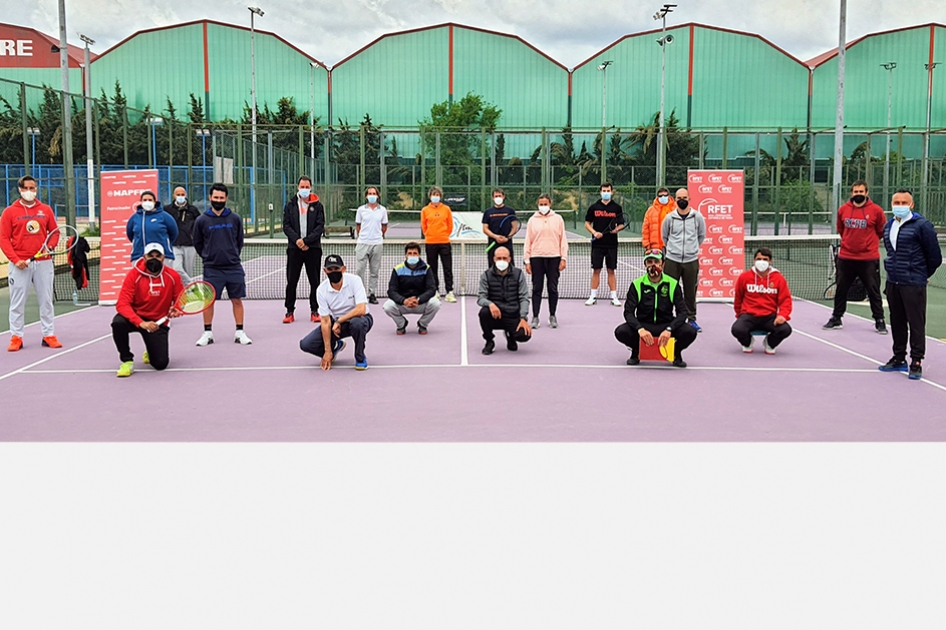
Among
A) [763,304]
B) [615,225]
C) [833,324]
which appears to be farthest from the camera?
[615,225]

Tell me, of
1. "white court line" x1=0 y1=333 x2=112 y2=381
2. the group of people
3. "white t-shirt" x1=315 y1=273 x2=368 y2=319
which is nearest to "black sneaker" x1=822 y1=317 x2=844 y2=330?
the group of people

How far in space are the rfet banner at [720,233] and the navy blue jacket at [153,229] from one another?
817 cm

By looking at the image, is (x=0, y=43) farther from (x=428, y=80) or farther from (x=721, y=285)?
(x=721, y=285)

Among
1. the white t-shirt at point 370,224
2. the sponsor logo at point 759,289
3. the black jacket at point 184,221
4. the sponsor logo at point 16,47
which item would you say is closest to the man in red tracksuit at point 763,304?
the sponsor logo at point 759,289

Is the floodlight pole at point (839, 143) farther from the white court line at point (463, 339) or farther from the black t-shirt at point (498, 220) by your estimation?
the white court line at point (463, 339)

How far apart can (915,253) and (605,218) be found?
18.4 ft

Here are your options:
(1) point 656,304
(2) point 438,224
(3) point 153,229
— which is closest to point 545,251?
(2) point 438,224

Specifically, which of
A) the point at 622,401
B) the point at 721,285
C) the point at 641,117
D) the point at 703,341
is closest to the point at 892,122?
the point at 641,117

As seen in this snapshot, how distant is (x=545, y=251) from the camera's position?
13.2 meters

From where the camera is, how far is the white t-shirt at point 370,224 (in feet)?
50.1

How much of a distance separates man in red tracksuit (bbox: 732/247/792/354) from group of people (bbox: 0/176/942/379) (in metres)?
0.01

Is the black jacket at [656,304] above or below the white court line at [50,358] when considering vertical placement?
above

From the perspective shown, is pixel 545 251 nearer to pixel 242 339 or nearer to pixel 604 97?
pixel 242 339

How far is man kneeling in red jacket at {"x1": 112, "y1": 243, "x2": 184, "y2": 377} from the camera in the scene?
390 inches
